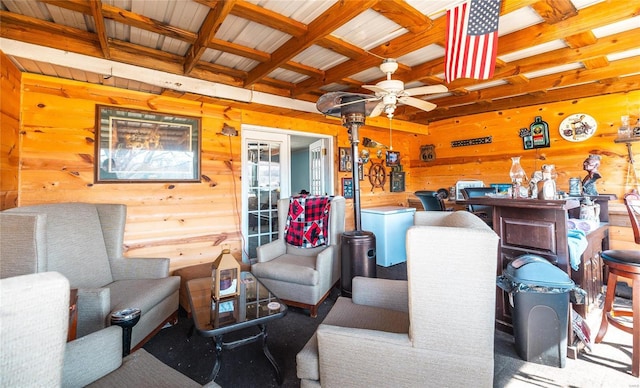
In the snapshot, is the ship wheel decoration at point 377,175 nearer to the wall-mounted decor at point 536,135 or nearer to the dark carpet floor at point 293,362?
the wall-mounted decor at point 536,135

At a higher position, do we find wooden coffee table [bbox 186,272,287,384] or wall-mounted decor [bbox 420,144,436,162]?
wall-mounted decor [bbox 420,144,436,162]

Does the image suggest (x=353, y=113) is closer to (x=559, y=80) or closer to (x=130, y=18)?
(x=130, y=18)

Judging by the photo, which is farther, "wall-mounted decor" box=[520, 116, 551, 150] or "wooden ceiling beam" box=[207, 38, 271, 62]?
"wall-mounted decor" box=[520, 116, 551, 150]

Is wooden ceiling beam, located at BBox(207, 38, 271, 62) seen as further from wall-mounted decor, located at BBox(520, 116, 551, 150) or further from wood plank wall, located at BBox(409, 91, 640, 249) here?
wall-mounted decor, located at BBox(520, 116, 551, 150)

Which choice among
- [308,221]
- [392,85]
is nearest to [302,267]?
[308,221]

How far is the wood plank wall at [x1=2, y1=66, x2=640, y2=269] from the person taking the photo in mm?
2531

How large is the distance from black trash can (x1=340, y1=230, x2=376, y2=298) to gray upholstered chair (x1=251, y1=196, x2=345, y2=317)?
15 centimetres

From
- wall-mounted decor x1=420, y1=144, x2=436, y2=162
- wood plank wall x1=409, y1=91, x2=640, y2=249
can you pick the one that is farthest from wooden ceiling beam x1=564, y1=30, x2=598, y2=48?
wall-mounted decor x1=420, y1=144, x2=436, y2=162

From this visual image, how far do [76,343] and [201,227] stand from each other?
224 cm

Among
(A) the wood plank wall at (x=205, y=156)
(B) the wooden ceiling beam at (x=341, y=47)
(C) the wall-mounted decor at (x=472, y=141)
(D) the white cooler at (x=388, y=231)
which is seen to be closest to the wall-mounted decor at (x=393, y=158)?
(A) the wood plank wall at (x=205, y=156)

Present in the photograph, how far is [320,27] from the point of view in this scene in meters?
1.97

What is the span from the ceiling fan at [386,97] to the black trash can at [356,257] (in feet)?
4.06

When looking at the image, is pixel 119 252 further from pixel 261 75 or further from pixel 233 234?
pixel 261 75

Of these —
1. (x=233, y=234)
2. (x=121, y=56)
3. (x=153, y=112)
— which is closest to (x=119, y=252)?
(x=233, y=234)
